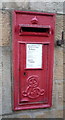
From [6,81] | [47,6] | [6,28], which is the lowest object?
[6,81]

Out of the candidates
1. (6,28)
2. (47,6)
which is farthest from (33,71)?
(47,6)

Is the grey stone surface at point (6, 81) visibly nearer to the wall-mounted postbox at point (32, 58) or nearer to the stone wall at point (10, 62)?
the stone wall at point (10, 62)

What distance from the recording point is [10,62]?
10.1 ft

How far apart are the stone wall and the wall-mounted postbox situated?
0.12 metres

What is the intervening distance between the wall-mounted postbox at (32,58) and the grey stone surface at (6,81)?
0.39ft

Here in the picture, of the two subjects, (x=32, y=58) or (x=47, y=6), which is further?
(x=47, y=6)

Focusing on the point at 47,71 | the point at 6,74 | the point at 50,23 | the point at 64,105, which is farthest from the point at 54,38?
the point at 64,105

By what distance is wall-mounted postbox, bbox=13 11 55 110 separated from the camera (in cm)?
300

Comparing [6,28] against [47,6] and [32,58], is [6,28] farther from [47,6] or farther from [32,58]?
[47,6]

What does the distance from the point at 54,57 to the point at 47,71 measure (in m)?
0.30

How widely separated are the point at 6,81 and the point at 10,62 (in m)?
0.34

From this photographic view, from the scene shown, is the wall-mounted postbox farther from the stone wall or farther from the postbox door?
the stone wall

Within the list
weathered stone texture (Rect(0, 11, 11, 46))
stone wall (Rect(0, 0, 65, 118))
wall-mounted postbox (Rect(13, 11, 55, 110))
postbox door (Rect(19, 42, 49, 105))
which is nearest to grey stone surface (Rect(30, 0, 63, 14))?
stone wall (Rect(0, 0, 65, 118))

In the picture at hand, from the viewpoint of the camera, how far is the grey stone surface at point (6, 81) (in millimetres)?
3068
